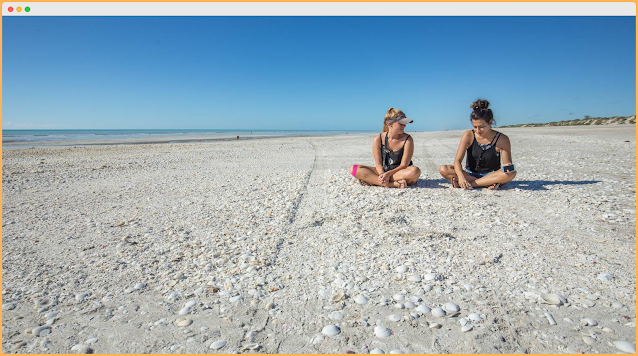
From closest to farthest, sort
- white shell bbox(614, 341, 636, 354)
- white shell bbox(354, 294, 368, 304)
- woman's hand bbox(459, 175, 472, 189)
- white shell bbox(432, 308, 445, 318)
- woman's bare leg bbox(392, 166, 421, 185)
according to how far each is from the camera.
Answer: white shell bbox(614, 341, 636, 354) < white shell bbox(432, 308, 445, 318) < white shell bbox(354, 294, 368, 304) < woman's hand bbox(459, 175, 472, 189) < woman's bare leg bbox(392, 166, 421, 185)

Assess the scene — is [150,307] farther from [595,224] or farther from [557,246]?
[595,224]

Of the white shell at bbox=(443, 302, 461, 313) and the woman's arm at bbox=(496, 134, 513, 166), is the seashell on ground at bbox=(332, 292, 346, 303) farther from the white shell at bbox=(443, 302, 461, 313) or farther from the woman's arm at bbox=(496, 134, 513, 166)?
the woman's arm at bbox=(496, 134, 513, 166)

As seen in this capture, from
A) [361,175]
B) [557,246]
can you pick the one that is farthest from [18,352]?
[361,175]

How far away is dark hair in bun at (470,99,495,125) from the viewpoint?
19.8ft

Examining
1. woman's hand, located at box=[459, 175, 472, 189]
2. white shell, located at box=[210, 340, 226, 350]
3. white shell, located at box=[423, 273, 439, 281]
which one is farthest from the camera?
woman's hand, located at box=[459, 175, 472, 189]

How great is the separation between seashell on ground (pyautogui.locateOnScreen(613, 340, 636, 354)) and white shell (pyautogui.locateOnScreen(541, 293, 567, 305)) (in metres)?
0.44

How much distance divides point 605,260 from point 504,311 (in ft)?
5.26

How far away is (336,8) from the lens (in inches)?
128

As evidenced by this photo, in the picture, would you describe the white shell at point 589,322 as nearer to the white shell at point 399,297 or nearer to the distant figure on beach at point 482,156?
the white shell at point 399,297

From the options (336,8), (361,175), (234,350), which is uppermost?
(336,8)

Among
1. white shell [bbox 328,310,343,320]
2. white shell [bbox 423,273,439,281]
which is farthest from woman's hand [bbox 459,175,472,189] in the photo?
white shell [bbox 328,310,343,320]

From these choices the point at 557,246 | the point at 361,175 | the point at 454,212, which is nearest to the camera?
the point at 557,246

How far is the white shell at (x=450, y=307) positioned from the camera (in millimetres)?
2490

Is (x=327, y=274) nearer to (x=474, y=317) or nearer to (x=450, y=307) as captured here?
(x=450, y=307)
